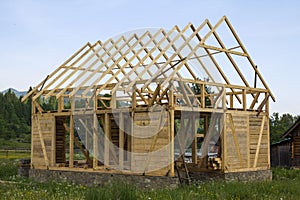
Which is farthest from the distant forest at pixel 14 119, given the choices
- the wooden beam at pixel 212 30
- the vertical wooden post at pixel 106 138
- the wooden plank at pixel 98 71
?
the wooden beam at pixel 212 30

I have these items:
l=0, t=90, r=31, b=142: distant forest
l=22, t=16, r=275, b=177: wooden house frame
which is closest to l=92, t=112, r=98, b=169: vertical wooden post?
l=22, t=16, r=275, b=177: wooden house frame

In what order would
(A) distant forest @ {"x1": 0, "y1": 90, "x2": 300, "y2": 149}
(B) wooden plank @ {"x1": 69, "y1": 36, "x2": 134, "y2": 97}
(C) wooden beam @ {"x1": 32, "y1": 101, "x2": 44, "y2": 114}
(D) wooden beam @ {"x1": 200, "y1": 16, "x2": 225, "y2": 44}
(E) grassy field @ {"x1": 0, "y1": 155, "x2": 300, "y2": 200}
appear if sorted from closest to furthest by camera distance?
(E) grassy field @ {"x1": 0, "y1": 155, "x2": 300, "y2": 200} < (D) wooden beam @ {"x1": 200, "y1": 16, "x2": 225, "y2": 44} < (B) wooden plank @ {"x1": 69, "y1": 36, "x2": 134, "y2": 97} < (C) wooden beam @ {"x1": 32, "y1": 101, "x2": 44, "y2": 114} < (A) distant forest @ {"x1": 0, "y1": 90, "x2": 300, "y2": 149}

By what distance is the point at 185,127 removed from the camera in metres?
21.8

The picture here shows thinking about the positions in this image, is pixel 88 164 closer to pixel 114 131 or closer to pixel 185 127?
pixel 114 131

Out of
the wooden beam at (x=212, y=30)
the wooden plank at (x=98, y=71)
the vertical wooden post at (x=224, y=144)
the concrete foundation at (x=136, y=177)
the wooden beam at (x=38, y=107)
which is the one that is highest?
the wooden beam at (x=212, y=30)

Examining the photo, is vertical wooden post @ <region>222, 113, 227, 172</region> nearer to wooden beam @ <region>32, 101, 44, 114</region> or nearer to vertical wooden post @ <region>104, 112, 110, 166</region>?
vertical wooden post @ <region>104, 112, 110, 166</region>

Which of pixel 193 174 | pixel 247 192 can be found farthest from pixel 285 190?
pixel 193 174

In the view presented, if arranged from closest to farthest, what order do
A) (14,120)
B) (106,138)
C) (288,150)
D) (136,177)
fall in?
(136,177) < (106,138) < (288,150) < (14,120)

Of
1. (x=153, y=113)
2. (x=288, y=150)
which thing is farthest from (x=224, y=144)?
(x=288, y=150)

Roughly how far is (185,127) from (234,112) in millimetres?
2438

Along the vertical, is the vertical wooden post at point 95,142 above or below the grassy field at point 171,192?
above

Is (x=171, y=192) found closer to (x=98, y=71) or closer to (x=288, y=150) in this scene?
(x=98, y=71)

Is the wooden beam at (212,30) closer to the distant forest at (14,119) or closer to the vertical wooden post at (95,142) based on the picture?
the vertical wooden post at (95,142)

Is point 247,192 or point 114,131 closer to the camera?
point 247,192
